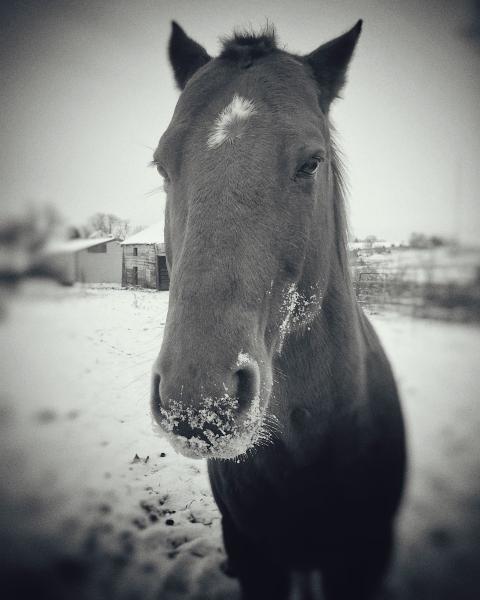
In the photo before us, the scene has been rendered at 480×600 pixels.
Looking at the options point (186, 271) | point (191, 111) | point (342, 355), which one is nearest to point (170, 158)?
point (191, 111)

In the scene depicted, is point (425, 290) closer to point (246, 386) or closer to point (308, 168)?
point (308, 168)

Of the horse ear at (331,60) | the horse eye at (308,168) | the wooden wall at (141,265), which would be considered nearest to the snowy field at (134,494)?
the horse eye at (308,168)

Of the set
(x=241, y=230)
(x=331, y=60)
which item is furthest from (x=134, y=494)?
(x=331, y=60)

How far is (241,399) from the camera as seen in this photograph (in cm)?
125

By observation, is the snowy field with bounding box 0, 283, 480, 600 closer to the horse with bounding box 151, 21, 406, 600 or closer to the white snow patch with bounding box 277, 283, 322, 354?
the horse with bounding box 151, 21, 406, 600

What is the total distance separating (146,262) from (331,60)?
28257 mm

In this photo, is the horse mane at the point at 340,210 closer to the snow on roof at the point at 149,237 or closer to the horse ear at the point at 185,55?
the horse ear at the point at 185,55

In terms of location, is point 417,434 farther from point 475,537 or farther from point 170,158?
point 170,158

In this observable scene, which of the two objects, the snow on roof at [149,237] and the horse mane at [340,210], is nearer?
the horse mane at [340,210]

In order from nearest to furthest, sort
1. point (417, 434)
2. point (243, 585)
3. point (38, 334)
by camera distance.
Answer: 1. point (243, 585)
2. point (417, 434)
3. point (38, 334)

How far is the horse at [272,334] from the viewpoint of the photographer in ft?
4.05

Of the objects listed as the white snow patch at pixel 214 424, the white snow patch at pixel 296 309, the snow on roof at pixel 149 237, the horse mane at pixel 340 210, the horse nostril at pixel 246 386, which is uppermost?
the snow on roof at pixel 149 237

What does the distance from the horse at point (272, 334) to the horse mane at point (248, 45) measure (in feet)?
0.04

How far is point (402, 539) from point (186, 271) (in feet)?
11.9
